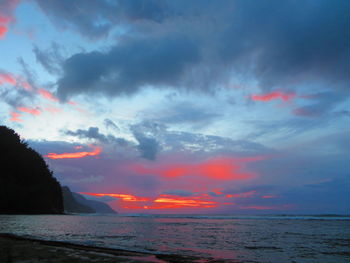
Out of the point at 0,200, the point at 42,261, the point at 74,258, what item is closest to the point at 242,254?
the point at 74,258

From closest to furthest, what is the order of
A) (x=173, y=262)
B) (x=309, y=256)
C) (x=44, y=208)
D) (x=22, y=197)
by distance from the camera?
(x=173, y=262) → (x=309, y=256) → (x=22, y=197) → (x=44, y=208)

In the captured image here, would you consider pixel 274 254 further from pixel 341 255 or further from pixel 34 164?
pixel 34 164

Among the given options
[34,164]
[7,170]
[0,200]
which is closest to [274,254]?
[0,200]

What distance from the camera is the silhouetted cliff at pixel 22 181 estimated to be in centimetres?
12094

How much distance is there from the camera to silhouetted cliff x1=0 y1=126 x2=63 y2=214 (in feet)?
397

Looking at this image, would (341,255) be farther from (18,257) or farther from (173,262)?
(18,257)

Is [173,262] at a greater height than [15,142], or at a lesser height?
lesser

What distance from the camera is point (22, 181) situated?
133875mm

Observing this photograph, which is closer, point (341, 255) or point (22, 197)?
point (341, 255)

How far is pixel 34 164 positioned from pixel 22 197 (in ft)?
74.6

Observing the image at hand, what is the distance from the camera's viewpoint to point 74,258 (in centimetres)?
1389

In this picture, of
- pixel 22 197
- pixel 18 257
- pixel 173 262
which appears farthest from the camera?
pixel 22 197

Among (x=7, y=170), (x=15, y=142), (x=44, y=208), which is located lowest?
(x=44, y=208)

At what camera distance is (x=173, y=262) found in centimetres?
1491
